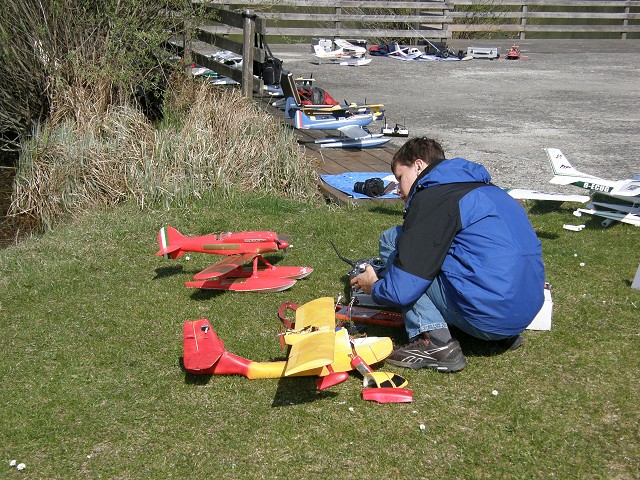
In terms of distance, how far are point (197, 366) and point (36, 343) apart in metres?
1.35

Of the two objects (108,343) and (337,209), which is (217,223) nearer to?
(337,209)

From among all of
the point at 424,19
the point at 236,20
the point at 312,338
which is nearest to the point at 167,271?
the point at 312,338

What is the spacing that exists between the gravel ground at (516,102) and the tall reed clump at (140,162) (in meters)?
2.72

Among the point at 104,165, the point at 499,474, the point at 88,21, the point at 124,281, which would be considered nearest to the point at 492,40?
the point at 88,21

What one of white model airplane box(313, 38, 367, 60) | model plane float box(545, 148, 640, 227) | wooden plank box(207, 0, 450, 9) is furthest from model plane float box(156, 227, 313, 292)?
wooden plank box(207, 0, 450, 9)

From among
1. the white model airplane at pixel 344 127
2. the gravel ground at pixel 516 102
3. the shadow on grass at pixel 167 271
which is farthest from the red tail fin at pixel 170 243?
the white model airplane at pixel 344 127

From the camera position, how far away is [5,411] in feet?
13.1

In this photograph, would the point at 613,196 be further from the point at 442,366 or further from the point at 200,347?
the point at 200,347

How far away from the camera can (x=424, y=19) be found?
22.9 m

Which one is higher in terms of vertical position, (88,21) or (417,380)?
(88,21)

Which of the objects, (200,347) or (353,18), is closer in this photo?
(200,347)

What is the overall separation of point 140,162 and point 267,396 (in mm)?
4317

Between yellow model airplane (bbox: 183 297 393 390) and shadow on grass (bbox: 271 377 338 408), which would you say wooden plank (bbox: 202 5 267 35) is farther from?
shadow on grass (bbox: 271 377 338 408)

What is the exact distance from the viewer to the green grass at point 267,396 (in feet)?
11.6
